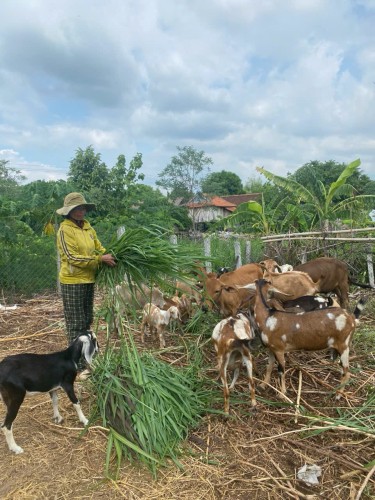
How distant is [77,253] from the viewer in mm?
4734

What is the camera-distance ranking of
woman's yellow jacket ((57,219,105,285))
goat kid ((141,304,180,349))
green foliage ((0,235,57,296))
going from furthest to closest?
green foliage ((0,235,57,296)) < goat kid ((141,304,180,349)) < woman's yellow jacket ((57,219,105,285))

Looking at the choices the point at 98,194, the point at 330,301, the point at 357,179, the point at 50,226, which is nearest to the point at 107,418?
the point at 330,301

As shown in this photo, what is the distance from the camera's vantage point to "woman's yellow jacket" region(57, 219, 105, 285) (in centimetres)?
467

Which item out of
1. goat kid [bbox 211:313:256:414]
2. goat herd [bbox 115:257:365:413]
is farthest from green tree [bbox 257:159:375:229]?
goat kid [bbox 211:313:256:414]

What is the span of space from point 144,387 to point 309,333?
6.13ft

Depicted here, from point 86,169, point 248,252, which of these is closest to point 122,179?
point 86,169

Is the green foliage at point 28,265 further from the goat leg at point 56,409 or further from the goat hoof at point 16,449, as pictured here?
the goat hoof at point 16,449

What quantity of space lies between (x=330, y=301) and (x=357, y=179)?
32.3m

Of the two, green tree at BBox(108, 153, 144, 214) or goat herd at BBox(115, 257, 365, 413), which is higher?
green tree at BBox(108, 153, 144, 214)

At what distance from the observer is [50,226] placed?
9.45 meters

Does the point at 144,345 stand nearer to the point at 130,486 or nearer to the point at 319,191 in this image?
the point at 130,486

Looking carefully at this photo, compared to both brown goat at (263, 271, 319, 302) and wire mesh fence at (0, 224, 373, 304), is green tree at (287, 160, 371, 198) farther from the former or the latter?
brown goat at (263, 271, 319, 302)

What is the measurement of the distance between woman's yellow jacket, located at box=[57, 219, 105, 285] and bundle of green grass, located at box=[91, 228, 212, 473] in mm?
242

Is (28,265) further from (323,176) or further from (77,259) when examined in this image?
(323,176)
